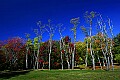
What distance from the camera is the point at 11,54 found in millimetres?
74875

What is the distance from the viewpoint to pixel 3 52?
245 ft

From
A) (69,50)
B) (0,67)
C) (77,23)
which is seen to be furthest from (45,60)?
(77,23)

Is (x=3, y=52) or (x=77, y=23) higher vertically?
(x=77, y=23)

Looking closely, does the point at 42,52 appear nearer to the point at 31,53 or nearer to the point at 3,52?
the point at 31,53

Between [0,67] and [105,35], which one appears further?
[0,67]

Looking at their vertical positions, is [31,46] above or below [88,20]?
below

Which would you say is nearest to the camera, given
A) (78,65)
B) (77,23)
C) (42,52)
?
(77,23)

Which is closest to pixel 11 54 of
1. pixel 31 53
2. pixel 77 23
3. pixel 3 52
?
pixel 3 52

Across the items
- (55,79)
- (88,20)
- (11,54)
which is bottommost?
(55,79)

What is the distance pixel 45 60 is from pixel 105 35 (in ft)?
99.0

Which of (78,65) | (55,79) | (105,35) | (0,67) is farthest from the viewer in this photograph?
(78,65)

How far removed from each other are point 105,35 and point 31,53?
115ft

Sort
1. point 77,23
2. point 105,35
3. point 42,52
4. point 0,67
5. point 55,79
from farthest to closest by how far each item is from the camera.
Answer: point 42,52 → point 0,67 → point 77,23 → point 105,35 → point 55,79

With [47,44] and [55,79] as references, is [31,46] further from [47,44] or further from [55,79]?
[55,79]
